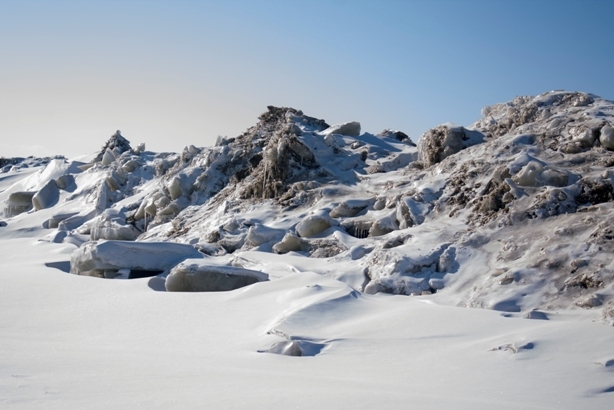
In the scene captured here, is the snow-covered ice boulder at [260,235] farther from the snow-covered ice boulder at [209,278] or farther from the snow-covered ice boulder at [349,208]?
the snow-covered ice boulder at [209,278]

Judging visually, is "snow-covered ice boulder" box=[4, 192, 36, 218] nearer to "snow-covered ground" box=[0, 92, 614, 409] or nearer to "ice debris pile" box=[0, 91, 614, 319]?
"ice debris pile" box=[0, 91, 614, 319]

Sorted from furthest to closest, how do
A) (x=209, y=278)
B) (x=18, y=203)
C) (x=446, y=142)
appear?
(x=18, y=203)
(x=446, y=142)
(x=209, y=278)

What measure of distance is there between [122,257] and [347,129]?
6578 millimetres

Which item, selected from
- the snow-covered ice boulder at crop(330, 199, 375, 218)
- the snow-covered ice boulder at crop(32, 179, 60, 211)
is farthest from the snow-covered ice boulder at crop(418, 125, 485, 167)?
the snow-covered ice boulder at crop(32, 179, 60, 211)

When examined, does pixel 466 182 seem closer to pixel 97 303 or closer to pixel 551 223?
pixel 551 223

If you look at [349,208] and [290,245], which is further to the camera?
[349,208]

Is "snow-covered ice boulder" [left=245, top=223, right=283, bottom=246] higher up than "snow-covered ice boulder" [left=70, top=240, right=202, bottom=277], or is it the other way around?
"snow-covered ice boulder" [left=245, top=223, right=283, bottom=246]

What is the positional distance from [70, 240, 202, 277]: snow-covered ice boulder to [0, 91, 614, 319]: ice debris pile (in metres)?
0.01

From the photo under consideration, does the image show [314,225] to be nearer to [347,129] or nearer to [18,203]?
[347,129]

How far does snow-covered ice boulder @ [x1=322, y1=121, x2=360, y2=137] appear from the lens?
41.9 ft

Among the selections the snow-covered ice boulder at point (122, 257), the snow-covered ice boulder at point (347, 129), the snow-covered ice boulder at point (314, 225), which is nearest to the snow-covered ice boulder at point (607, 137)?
the snow-covered ice boulder at point (314, 225)

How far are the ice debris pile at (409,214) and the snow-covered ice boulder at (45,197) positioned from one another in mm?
3969

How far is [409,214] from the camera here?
7.51 m

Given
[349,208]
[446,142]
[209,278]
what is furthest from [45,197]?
[446,142]
